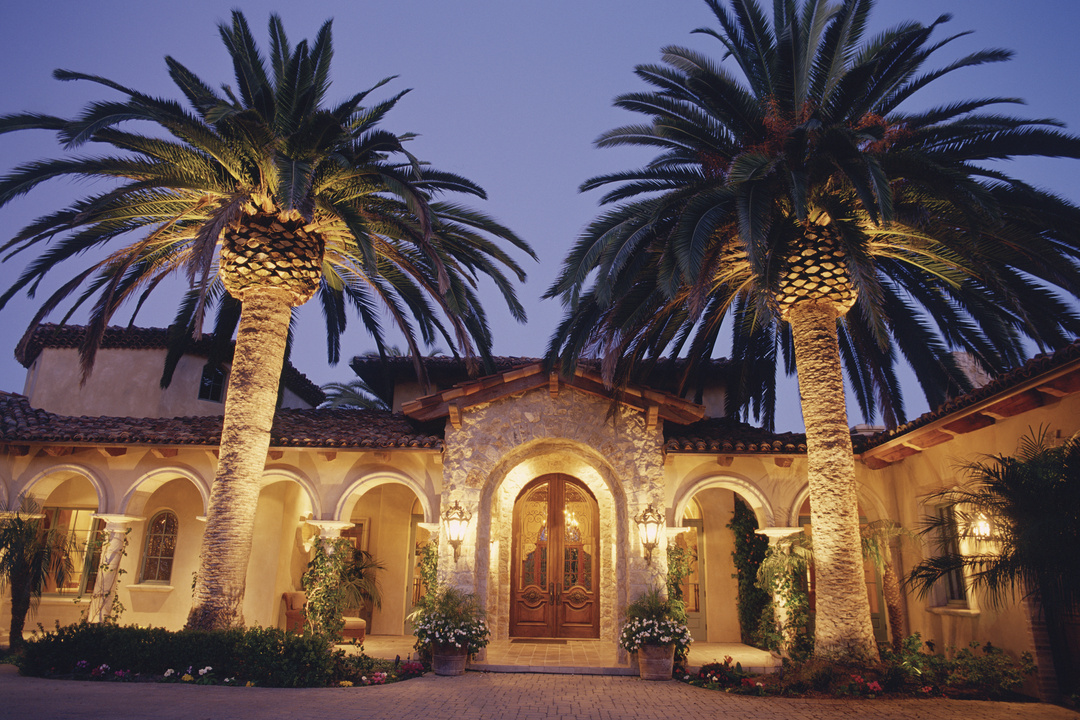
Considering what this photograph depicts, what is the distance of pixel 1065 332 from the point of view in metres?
9.64

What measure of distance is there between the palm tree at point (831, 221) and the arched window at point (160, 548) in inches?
375

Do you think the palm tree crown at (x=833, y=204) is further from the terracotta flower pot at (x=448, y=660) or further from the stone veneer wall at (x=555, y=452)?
the terracotta flower pot at (x=448, y=660)

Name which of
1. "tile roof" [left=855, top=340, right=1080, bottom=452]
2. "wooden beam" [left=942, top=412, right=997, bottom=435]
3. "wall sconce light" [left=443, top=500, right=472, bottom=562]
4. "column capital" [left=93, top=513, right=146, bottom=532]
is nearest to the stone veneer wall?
→ "wall sconce light" [left=443, top=500, right=472, bottom=562]

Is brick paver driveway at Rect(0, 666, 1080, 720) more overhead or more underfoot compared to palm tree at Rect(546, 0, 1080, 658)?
more underfoot

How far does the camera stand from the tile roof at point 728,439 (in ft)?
38.2

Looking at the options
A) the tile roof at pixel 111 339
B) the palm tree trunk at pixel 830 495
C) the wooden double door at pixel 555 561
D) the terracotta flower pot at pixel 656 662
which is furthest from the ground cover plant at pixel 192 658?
the tile roof at pixel 111 339

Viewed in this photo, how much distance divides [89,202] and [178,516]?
7168mm

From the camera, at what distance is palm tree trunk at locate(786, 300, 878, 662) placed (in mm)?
A: 8992

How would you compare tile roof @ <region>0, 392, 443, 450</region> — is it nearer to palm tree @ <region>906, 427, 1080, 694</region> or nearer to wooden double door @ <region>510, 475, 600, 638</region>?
wooden double door @ <region>510, 475, 600, 638</region>

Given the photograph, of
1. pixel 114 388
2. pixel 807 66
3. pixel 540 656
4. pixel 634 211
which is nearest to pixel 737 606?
pixel 540 656

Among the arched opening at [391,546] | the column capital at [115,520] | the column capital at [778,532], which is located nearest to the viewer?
the column capital at [778,532]

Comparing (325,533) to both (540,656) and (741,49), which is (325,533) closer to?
(540,656)

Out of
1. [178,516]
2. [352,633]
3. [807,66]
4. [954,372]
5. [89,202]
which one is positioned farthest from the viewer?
[178,516]

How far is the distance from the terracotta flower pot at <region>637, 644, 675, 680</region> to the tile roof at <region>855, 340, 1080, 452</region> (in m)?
4.94
